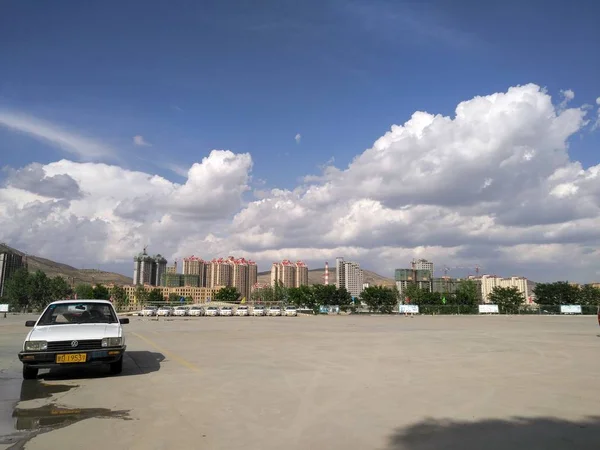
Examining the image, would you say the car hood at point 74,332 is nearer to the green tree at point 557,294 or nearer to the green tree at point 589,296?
the green tree at point 557,294

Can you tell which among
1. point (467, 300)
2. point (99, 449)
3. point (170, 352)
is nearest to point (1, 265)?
point (467, 300)

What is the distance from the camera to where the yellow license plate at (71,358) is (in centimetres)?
932

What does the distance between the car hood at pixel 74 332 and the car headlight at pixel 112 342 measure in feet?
0.31

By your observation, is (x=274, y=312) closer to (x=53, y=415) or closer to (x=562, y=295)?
(x=53, y=415)

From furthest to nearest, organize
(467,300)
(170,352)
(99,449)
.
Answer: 1. (467,300)
2. (170,352)
3. (99,449)

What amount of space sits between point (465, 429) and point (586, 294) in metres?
120

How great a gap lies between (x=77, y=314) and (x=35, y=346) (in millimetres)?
1851

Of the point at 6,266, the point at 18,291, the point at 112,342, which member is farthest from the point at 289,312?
the point at 6,266

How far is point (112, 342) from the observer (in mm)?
9805

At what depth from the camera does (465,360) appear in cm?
1331

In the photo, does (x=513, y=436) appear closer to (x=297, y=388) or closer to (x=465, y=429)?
(x=465, y=429)

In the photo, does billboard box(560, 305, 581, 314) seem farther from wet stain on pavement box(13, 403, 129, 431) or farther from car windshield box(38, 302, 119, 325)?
wet stain on pavement box(13, 403, 129, 431)

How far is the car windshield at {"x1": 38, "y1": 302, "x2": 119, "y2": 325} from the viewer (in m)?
10.9

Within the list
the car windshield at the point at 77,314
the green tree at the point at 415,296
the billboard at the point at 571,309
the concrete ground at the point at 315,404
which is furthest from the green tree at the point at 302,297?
the car windshield at the point at 77,314
